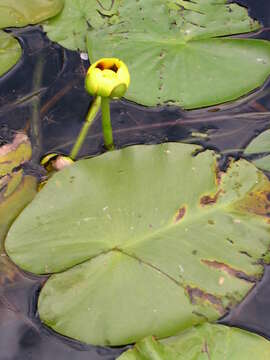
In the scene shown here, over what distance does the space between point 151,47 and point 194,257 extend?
2.54ft

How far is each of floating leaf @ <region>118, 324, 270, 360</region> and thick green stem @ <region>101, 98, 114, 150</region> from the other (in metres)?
0.63

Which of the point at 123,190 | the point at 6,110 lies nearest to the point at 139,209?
the point at 123,190

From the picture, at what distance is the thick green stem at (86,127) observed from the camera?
5.58 ft

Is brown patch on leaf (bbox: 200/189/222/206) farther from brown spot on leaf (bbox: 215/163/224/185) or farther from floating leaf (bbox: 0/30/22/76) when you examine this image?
floating leaf (bbox: 0/30/22/76)

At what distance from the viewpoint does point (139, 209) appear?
4.82 feet

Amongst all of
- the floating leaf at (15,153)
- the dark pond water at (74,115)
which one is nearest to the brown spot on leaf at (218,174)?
the dark pond water at (74,115)

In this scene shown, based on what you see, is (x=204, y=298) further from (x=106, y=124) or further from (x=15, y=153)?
(x=15, y=153)

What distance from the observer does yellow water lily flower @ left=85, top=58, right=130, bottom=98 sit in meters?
1.47

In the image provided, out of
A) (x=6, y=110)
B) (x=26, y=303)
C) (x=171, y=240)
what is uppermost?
(x=6, y=110)

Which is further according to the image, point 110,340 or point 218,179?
point 218,179

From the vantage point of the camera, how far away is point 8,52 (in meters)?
1.88

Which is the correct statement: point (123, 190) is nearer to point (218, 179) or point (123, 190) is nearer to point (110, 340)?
point (218, 179)

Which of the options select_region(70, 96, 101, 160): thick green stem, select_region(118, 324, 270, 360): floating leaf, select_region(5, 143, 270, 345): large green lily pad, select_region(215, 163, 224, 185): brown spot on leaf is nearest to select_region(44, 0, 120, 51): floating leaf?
select_region(70, 96, 101, 160): thick green stem

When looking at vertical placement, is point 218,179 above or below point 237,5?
below
